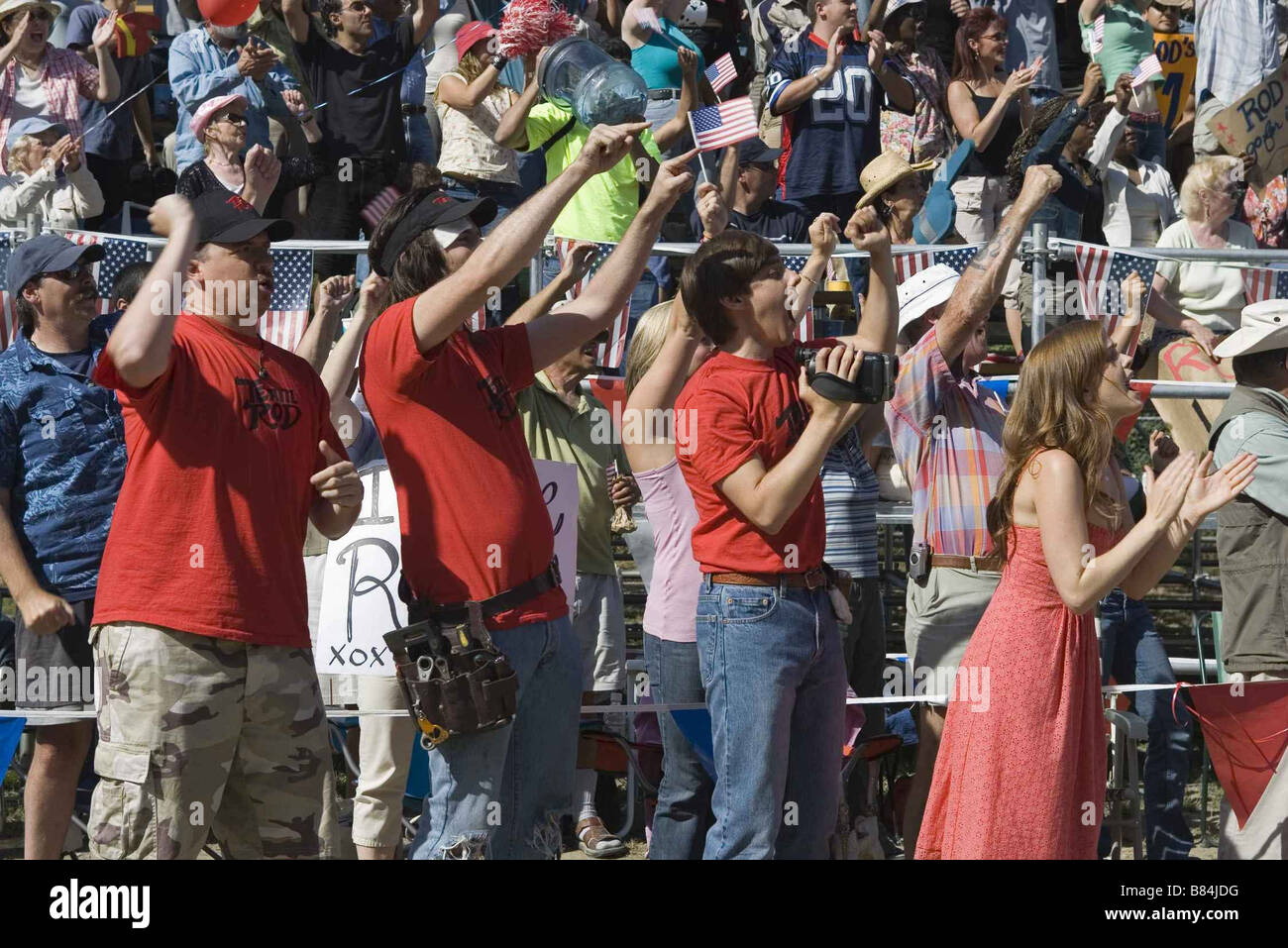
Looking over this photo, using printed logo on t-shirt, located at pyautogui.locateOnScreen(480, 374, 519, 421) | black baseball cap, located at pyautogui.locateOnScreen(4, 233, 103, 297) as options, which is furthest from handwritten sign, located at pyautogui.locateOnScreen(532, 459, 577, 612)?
printed logo on t-shirt, located at pyautogui.locateOnScreen(480, 374, 519, 421)

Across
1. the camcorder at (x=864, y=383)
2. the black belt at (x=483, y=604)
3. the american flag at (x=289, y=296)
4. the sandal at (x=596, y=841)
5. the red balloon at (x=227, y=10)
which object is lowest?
the sandal at (x=596, y=841)

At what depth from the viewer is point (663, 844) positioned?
5.30m

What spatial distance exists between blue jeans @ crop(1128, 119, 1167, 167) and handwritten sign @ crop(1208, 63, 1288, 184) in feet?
1.86

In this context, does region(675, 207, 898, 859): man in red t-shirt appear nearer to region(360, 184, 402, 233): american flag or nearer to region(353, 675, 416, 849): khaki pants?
region(353, 675, 416, 849): khaki pants

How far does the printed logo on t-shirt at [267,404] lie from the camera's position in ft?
13.8

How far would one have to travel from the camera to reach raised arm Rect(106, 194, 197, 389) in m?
3.87

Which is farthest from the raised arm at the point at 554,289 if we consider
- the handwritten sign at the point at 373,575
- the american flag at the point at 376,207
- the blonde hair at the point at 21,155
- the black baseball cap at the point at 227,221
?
the blonde hair at the point at 21,155

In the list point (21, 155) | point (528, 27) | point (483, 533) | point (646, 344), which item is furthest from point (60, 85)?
point (483, 533)

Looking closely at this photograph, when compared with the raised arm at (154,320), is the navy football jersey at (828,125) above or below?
above

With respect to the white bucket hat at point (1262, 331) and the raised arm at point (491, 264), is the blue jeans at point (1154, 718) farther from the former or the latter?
→ the raised arm at point (491, 264)

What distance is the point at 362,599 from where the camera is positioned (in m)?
6.03

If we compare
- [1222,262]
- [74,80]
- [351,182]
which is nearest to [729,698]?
[1222,262]

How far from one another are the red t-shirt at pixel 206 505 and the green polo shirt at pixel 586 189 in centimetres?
485
